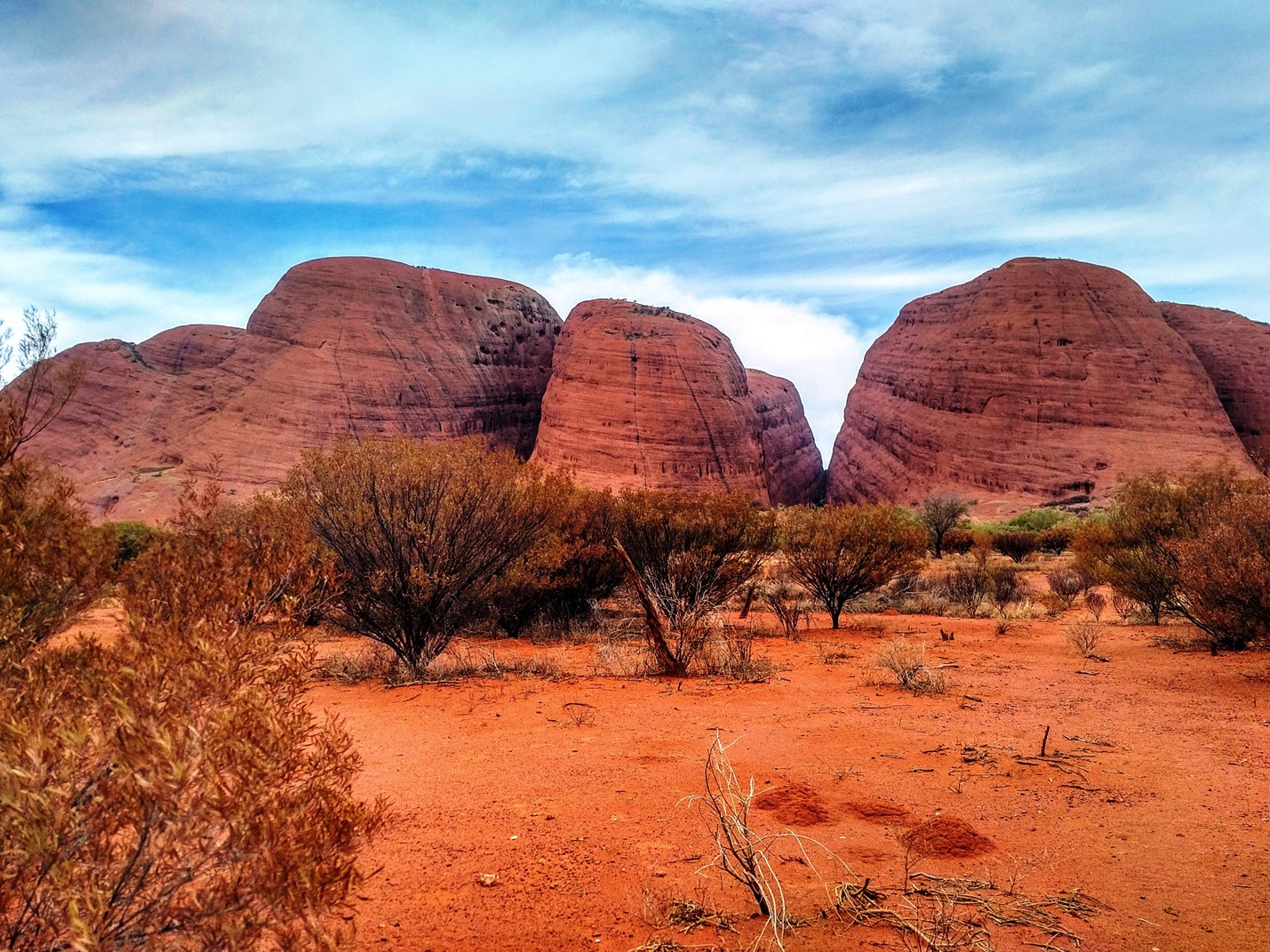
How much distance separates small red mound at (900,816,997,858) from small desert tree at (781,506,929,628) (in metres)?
9.63

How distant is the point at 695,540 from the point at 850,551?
2.86 m

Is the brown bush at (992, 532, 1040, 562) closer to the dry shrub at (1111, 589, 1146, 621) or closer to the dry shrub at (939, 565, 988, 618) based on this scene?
the dry shrub at (939, 565, 988, 618)

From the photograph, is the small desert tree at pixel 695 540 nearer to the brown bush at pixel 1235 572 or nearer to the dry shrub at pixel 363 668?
the dry shrub at pixel 363 668

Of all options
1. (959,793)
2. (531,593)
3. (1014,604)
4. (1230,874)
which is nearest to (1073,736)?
A: (959,793)

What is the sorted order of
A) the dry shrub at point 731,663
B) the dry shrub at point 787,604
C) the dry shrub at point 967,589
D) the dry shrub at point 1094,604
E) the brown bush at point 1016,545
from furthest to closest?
the brown bush at point 1016,545 → the dry shrub at point 967,589 → the dry shrub at point 1094,604 → the dry shrub at point 787,604 → the dry shrub at point 731,663

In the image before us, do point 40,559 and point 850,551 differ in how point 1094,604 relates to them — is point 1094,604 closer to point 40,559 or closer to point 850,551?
point 850,551

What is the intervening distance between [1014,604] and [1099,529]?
7.32 feet

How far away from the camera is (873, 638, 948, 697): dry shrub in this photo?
858 centimetres

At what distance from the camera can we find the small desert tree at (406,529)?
9.41m

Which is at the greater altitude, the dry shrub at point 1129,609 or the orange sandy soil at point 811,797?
the dry shrub at point 1129,609

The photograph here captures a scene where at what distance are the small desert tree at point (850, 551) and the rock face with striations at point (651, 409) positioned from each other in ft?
98.0

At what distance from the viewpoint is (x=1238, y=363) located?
53.4 meters

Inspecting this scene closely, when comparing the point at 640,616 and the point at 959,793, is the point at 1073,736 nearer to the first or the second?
the point at 959,793

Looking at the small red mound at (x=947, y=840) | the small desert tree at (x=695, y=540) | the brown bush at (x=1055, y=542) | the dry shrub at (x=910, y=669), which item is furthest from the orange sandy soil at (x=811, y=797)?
the brown bush at (x=1055, y=542)
